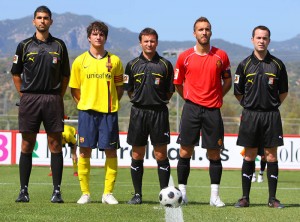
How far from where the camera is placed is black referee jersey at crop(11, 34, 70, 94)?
10312 mm

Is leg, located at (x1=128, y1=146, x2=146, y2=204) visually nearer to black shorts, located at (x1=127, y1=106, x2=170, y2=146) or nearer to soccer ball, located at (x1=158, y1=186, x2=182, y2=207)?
black shorts, located at (x1=127, y1=106, x2=170, y2=146)

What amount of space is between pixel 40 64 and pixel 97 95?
821mm

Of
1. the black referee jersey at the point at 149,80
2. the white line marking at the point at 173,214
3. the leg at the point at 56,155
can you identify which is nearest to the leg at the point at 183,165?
the black referee jersey at the point at 149,80

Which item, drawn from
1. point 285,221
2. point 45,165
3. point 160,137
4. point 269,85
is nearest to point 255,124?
point 269,85

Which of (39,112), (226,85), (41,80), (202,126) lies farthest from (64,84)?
(226,85)

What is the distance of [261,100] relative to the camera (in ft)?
34.4

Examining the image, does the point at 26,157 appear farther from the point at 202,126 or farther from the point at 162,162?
the point at 202,126

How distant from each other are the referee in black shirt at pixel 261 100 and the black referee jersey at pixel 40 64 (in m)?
2.35

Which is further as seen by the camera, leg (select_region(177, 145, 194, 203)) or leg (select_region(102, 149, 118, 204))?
leg (select_region(177, 145, 194, 203))

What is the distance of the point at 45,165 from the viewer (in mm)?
25797

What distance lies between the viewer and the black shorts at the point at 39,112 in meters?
10.4

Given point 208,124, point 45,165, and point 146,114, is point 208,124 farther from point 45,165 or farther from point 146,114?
point 45,165

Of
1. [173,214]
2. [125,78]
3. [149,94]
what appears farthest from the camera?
[125,78]

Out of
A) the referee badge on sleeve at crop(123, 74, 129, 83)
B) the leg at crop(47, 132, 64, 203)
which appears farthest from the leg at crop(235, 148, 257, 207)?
the leg at crop(47, 132, 64, 203)
